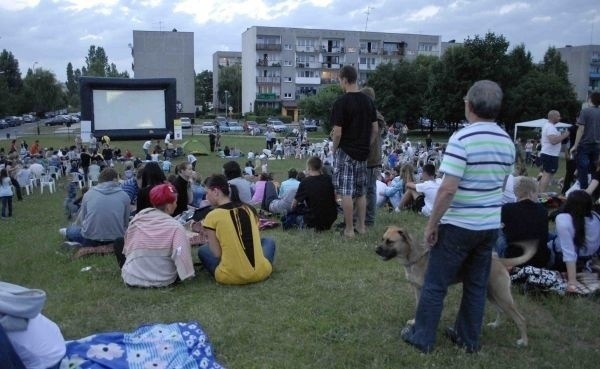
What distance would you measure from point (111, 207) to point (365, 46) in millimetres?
77421

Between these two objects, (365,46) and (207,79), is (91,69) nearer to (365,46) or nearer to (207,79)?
(207,79)

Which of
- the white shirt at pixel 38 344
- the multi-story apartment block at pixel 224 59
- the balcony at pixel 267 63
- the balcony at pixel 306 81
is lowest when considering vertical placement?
the white shirt at pixel 38 344

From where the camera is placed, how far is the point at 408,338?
12.4ft

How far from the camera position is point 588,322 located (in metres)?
4.29

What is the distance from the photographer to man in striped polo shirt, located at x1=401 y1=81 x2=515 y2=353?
3260mm

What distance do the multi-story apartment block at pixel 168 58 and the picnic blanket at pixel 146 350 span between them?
71.6 metres

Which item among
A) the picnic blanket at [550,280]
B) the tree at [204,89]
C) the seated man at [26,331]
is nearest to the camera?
the seated man at [26,331]

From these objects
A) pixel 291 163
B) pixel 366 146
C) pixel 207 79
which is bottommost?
pixel 291 163

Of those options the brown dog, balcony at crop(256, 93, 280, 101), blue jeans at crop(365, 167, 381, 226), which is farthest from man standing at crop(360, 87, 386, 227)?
balcony at crop(256, 93, 280, 101)

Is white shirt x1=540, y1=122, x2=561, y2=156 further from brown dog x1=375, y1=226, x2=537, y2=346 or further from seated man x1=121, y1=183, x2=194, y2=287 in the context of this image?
seated man x1=121, y1=183, x2=194, y2=287

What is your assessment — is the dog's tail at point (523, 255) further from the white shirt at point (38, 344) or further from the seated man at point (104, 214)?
the seated man at point (104, 214)

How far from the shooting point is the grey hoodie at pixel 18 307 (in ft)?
8.86

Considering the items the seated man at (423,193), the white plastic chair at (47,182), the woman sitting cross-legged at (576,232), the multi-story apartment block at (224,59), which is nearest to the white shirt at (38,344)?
the woman sitting cross-legged at (576,232)

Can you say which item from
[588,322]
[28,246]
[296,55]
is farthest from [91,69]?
[588,322]
